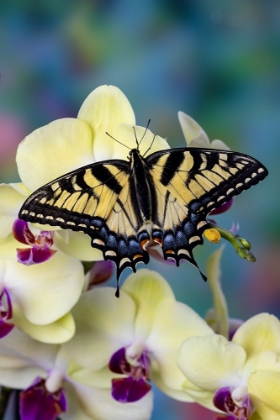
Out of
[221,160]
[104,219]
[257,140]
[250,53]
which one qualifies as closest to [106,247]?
[104,219]

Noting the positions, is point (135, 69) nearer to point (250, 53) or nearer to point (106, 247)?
point (250, 53)

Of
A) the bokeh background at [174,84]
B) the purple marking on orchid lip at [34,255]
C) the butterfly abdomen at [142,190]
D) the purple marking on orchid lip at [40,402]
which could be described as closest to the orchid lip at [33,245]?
the purple marking on orchid lip at [34,255]

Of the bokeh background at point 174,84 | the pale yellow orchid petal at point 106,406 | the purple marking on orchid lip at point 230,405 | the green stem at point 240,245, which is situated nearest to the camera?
the green stem at point 240,245

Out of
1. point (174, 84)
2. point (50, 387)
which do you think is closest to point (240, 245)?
point (50, 387)

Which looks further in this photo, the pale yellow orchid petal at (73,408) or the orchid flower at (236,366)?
the pale yellow orchid petal at (73,408)

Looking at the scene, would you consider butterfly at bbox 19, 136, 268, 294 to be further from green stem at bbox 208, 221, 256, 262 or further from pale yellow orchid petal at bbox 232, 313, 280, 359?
pale yellow orchid petal at bbox 232, 313, 280, 359

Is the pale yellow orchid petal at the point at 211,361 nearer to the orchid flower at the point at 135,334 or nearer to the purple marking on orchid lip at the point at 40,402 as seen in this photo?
the orchid flower at the point at 135,334
